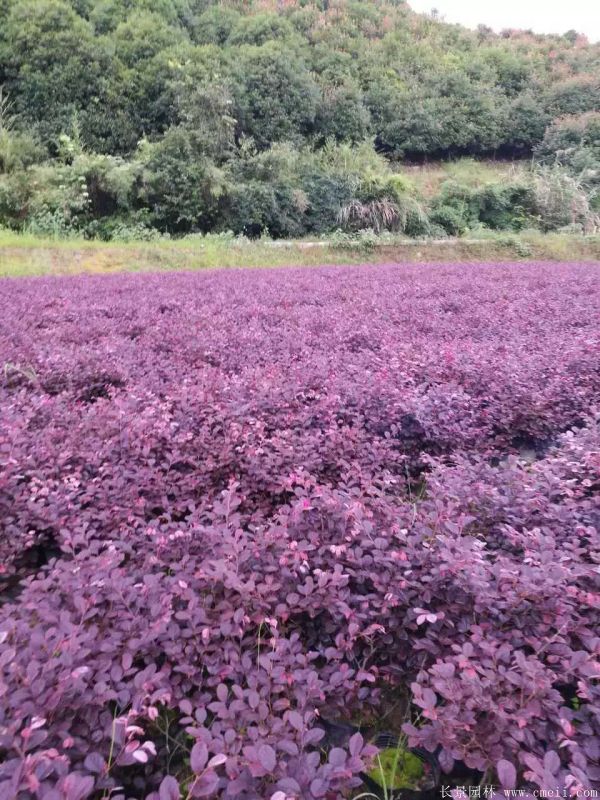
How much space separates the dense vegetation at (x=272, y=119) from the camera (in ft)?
55.7

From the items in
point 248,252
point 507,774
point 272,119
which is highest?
point 272,119

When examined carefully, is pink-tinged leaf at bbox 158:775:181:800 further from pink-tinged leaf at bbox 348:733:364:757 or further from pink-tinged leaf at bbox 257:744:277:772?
pink-tinged leaf at bbox 348:733:364:757

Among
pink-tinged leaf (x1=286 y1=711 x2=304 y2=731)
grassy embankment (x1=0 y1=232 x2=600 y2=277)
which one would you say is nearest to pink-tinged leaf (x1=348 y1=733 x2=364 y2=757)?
pink-tinged leaf (x1=286 y1=711 x2=304 y2=731)

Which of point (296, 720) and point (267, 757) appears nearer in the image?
point (267, 757)

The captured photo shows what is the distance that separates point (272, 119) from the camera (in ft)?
79.6

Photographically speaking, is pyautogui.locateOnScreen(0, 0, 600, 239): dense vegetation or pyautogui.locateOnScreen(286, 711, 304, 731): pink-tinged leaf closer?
pyautogui.locateOnScreen(286, 711, 304, 731): pink-tinged leaf

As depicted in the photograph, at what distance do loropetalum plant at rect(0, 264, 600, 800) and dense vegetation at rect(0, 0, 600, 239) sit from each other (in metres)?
14.8

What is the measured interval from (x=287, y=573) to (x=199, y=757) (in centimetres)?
63

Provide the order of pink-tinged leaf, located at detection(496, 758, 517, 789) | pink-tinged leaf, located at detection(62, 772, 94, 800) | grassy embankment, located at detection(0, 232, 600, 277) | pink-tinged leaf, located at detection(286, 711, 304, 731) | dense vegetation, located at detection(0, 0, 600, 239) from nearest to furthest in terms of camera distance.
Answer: pink-tinged leaf, located at detection(62, 772, 94, 800) < pink-tinged leaf, located at detection(496, 758, 517, 789) < pink-tinged leaf, located at detection(286, 711, 304, 731) < grassy embankment, located at detection(0, 232, 600, 277) < dense vegetation, located at detection(0, 0, 600, 239)

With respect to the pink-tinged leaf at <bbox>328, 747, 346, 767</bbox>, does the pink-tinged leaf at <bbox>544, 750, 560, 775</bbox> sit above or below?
above

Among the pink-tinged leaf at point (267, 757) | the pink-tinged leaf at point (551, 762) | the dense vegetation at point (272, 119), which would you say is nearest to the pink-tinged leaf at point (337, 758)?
the pink-tinged leaf at point (267, 757)

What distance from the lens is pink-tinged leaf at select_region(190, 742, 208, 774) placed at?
3.51ft

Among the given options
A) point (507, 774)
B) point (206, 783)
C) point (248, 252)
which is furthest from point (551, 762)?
point (248, 252)

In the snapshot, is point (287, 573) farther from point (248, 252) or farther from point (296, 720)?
point (248, 252)
